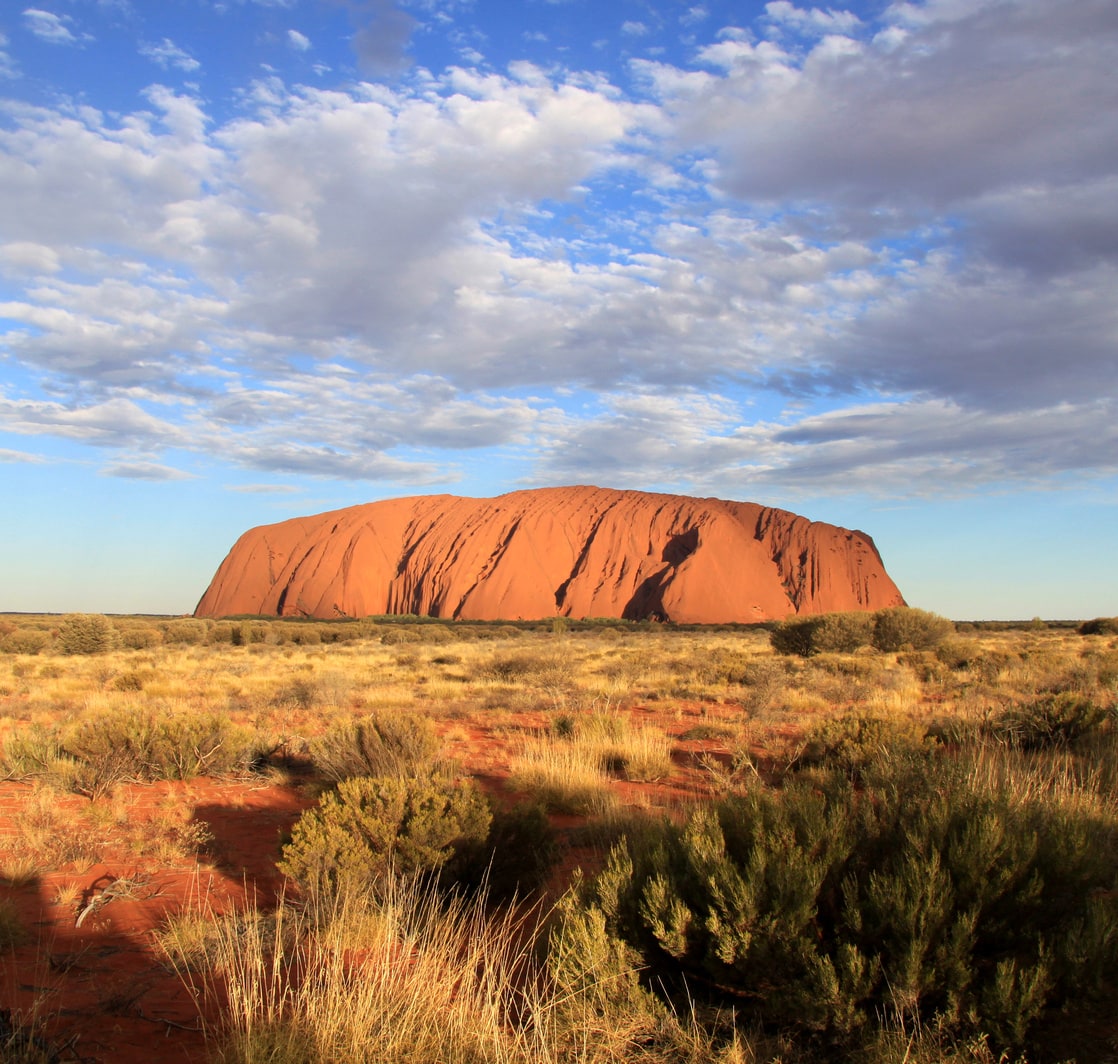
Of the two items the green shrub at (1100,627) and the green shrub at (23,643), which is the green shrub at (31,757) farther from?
the green shrub at (1100,627)

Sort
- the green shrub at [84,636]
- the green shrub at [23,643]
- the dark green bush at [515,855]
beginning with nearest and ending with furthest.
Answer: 1. the dark green bush at [515,855]
2. the green shrub at [84,636]
3. the green shrub at [23,643]

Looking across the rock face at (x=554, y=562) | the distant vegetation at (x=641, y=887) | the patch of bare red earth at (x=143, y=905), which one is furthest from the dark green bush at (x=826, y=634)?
the rock face at (x=554, y=562)

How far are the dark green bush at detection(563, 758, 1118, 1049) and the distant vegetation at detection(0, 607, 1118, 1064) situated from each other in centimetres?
1

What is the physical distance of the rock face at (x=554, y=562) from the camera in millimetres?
64562

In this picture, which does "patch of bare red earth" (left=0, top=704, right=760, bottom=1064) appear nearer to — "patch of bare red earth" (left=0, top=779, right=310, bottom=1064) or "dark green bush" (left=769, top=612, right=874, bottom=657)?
"patch of bare red earth" (left=0, top=779, right=310, bottom=1064)

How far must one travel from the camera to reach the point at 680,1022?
9.16 ft

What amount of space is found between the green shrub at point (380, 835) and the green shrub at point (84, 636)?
84.1ft

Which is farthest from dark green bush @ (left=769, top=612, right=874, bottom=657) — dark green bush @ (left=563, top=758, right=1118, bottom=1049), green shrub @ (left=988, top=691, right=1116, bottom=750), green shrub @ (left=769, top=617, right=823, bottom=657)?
dark green bush @ (left=563, top=758, right=1118, bottom=1049)

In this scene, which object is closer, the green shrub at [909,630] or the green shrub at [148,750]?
the green shrub at [148,750]

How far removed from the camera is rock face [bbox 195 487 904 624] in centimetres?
6456

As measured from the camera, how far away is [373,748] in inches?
278

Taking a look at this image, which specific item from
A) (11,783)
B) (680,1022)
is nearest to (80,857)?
(11,783)

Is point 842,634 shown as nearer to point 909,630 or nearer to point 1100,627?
point 909,630

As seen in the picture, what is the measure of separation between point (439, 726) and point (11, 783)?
5196 mm
